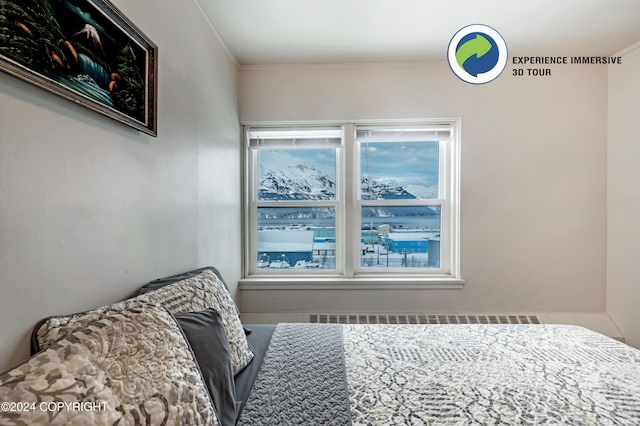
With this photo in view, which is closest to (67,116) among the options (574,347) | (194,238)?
(194,238)

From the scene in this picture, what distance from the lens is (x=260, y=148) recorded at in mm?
2725

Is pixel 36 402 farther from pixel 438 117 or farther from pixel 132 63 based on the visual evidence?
pixel 438 117

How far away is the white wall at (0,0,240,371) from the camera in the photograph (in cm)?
77

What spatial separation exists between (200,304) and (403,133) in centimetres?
217

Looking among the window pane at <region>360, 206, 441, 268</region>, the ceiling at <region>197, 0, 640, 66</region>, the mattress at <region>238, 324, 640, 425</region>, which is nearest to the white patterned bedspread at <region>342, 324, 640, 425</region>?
the mattress at <region>238, 324, 640, 425</region>

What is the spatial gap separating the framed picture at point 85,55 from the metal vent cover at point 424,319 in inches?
76.7

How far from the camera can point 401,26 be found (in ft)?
6.70

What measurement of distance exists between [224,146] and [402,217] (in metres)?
1.63

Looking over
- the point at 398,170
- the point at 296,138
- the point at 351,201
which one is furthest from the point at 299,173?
the point at 398,170

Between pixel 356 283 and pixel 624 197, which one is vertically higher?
pixel 624 197

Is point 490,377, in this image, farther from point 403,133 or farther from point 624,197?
point 624,197

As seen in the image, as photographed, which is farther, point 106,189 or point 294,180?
point 294,180

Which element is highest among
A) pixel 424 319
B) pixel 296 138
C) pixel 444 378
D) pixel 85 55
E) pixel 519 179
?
pixel 296 138

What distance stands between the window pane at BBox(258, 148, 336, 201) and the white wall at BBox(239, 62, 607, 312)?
601mm
